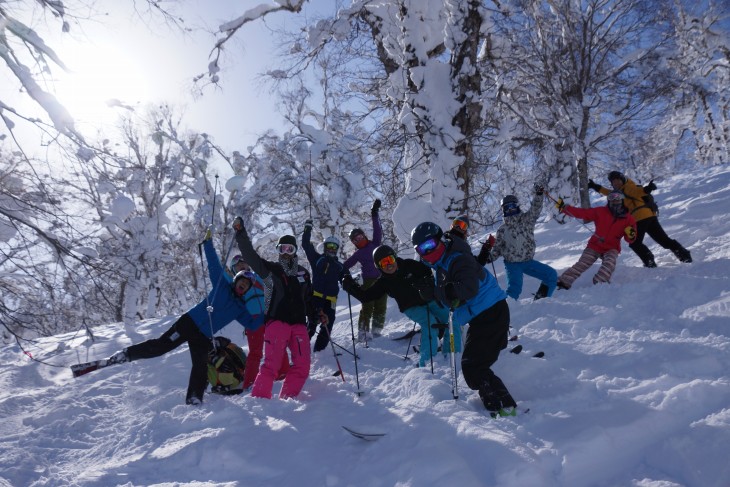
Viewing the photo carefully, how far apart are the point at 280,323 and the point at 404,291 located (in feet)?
5.01

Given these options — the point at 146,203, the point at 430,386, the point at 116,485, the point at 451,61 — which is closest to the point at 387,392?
the point at 430,386

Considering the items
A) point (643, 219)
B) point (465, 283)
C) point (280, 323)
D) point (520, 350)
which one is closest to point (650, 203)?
point (643, 219)

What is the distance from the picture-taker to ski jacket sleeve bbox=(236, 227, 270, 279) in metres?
4.68

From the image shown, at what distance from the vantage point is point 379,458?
120 inches

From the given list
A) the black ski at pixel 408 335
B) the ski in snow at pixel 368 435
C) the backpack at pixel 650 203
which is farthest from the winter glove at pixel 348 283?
the backpack at pixel 650 203

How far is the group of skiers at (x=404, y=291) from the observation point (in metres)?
3.70

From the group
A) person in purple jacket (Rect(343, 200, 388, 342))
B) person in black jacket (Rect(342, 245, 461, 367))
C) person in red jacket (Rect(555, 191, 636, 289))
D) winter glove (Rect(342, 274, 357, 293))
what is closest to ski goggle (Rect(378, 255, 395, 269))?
person in black jacket (Rect(342, 245, 461, 367))

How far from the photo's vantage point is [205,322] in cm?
536

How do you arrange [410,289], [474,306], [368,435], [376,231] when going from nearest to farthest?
[368,435], [474,306], [410,289], [376,231]

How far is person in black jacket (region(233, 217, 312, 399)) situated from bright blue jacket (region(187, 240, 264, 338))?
28.8 inches

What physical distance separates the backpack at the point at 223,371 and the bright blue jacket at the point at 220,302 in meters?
0.34

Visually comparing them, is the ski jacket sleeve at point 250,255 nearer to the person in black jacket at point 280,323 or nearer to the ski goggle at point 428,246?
the person in black jacket at point 280,323

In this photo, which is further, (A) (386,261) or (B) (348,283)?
(B) (348,283)

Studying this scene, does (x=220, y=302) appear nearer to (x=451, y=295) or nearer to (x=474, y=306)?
(x=451, y=295)
